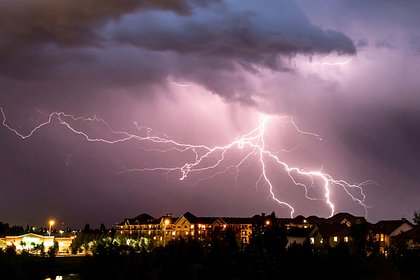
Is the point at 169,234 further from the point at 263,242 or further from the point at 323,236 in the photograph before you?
the point at 263,242

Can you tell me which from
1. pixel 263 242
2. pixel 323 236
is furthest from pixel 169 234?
pixel 263 242

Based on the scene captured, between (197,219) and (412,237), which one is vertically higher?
(197,219)

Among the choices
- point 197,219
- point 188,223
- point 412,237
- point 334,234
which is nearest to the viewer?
point 412,237

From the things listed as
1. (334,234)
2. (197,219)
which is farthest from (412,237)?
(197,219)

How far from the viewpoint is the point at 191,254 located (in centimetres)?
3081

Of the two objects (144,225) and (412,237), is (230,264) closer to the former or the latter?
(412,237)

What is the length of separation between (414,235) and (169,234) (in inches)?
2144

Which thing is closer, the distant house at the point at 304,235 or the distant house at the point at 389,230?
the distant house at the point at 389,230

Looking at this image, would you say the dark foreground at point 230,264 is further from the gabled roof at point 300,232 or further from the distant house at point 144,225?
the distant house at point 144,225

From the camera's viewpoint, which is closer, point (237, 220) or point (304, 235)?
point (304, 235)

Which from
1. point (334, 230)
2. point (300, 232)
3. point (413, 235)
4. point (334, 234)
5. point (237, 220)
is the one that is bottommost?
point (334, 234)

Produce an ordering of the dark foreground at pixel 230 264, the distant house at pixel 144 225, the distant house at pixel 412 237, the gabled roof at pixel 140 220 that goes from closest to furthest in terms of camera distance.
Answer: the dark foreground at pixel 230 264, the distant house at pixel 412 237, the distant house at pixel 144 225, the gabled roof at pixel 140 220

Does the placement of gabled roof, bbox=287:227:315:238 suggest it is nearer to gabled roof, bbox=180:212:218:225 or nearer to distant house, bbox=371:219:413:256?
distant house, bbox=371:219:413:256

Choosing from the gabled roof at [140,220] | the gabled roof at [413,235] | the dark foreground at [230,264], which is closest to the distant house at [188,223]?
the gabled roof at [140,220]
